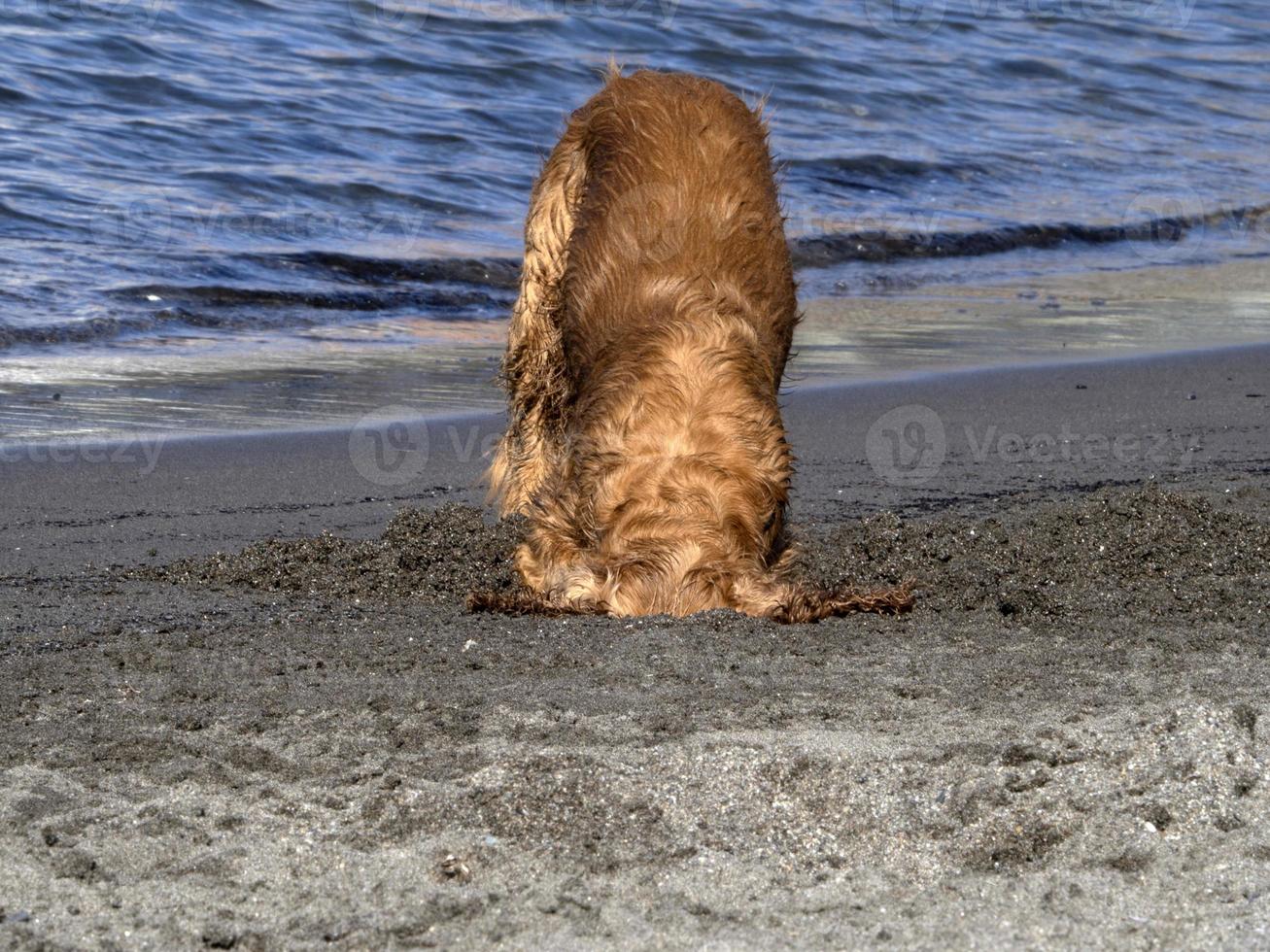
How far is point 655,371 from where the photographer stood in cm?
454

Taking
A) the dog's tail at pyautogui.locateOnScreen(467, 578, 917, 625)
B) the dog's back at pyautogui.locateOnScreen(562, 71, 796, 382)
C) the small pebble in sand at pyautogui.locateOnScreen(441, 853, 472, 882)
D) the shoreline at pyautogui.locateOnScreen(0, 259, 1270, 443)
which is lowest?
the shoreline at pyautogui.locateOnScreen(0, 259, 1270, 443)

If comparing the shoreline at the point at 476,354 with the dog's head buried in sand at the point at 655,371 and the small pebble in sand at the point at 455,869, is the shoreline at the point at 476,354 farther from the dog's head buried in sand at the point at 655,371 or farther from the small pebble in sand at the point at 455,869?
the small pebble in sand at the point at 455,869

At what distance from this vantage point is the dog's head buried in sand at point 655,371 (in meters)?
4.16

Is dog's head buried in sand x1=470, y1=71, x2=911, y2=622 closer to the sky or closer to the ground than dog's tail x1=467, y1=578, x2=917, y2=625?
closer to the sky

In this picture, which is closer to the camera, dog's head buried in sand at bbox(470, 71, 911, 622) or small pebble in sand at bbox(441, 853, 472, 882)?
small pebble in sand at bbox(441, 853, 472, 882)

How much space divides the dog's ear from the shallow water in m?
3.22

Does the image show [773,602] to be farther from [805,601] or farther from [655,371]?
[655,371]

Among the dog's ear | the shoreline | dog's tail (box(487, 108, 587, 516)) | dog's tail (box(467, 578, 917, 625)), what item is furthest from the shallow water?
the dog's ear

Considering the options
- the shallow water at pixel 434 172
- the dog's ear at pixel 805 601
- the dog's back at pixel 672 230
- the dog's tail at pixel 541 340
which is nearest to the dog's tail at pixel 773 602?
the dog's ear at pixel 805 601

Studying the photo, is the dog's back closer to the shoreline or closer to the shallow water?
the shoreline

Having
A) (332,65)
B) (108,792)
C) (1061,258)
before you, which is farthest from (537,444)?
(332,65)

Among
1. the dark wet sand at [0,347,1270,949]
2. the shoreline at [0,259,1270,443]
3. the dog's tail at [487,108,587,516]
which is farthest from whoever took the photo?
the shoreline at [0,259,1270,443]

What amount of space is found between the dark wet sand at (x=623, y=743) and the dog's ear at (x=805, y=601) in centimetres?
7

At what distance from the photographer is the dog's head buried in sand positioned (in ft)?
13.7
